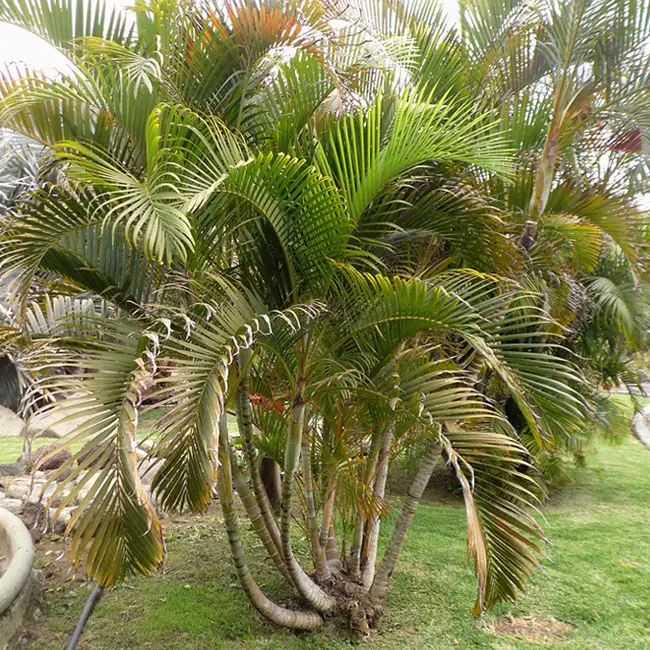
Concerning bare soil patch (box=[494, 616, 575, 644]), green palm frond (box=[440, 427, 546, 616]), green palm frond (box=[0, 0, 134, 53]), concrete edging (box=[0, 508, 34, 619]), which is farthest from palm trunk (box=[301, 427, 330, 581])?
green palm frond (box=[0, 0, 134, 53])

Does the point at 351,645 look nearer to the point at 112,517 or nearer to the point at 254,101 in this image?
the point at 112,517

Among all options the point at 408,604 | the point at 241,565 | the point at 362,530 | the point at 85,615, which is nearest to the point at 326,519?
the point at 362,530

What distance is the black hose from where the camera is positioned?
101 inches

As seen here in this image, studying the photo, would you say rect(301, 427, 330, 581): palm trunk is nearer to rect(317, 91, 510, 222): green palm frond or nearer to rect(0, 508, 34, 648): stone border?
rect(317, 91, 510, 222): green palm frond

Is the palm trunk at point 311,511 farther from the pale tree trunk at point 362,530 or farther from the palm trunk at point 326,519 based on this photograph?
the pale tree trunk at point 362,530

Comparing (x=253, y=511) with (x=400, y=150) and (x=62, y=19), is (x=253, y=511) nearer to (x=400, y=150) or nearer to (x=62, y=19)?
(x=400, y=150)

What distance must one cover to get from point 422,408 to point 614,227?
5.51 feet

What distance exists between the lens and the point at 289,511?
256 centimetres

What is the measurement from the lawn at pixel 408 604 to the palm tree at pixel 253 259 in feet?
0.94

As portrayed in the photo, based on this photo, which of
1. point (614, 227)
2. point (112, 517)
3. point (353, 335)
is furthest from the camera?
point (614, 227)

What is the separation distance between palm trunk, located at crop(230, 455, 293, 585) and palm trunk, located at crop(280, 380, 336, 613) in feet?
0.39

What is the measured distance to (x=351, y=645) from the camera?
271 cm

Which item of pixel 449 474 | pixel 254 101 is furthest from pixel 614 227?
pixel 449 474

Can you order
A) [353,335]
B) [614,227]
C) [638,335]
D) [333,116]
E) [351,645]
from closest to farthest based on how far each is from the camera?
[353,335] < [333,116] < [351,645] < [614,227] < [638,335]
